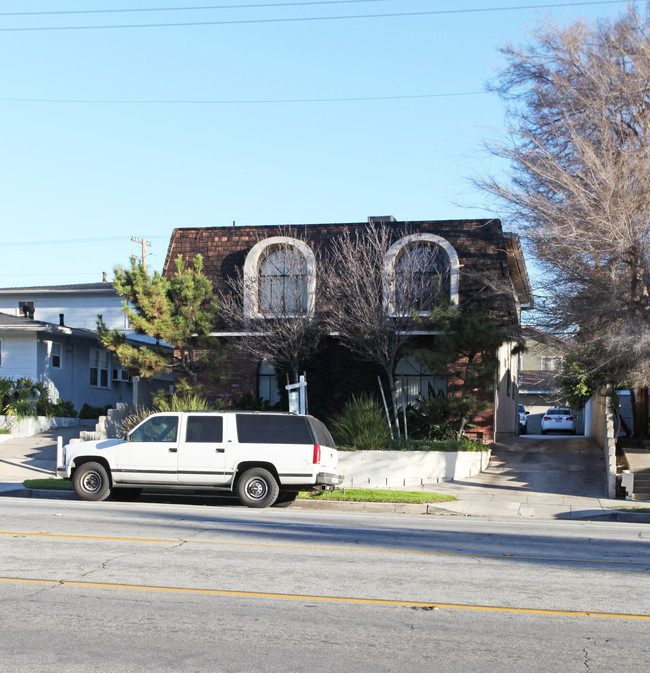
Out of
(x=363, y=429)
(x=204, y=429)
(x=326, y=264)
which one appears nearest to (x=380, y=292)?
(x=326, y=264)

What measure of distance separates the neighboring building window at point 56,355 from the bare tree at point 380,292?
40.9ft

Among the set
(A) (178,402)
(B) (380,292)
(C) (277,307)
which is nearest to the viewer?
(A) (178,402)

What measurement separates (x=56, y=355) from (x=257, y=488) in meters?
17.9

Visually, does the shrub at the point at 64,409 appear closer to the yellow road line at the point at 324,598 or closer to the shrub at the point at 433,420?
the shrub at the point at 433,420

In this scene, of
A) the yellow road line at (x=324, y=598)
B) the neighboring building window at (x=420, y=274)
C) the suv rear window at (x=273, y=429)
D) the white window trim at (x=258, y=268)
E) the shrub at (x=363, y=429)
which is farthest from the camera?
the white window trim at (x=258, y=268)

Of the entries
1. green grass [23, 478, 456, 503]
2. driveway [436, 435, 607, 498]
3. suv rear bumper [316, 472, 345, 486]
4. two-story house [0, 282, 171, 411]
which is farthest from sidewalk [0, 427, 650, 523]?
two-story house [0, 282, 171, 411]

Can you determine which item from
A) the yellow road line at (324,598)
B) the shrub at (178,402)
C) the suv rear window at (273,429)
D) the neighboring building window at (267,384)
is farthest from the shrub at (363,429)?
the yellow road line at (324,598)

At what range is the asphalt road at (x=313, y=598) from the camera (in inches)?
229

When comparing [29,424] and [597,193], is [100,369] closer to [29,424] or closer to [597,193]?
[29,424]

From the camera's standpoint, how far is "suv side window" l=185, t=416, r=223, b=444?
615 inches

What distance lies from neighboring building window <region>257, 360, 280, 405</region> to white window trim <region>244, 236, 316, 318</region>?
9.32 ft

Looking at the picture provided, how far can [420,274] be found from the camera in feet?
76.3

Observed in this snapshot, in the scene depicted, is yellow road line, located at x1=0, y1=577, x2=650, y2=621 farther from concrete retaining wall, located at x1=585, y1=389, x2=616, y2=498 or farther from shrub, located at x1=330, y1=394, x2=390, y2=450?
shrub, located at x1=330, y1=394, x2=390, y2=450

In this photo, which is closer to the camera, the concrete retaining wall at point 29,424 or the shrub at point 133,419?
the shrub at point 133,419
